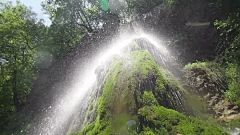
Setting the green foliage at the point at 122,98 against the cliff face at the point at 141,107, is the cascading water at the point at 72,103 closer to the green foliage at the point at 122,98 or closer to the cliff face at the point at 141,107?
the green foliage at the point at 122,98

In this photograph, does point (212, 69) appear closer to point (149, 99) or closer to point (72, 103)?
point (149, 99)

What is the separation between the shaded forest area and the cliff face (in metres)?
2.63

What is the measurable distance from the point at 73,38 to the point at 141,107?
22151mm

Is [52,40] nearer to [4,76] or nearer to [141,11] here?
[4,76]

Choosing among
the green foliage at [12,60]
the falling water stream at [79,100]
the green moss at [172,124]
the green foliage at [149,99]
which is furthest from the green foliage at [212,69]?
the green foliage at [12,60]

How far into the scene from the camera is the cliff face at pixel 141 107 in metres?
4.00

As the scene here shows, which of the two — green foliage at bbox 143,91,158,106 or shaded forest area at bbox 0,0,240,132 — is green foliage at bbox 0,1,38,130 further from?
green foliage at bbox 143,91,158,106

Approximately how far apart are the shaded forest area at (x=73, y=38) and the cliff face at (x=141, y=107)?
8.62ft

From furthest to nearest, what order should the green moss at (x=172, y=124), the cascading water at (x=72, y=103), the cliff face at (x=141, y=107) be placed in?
the cascading water at (x=72, y=103), the cliff face at (x=141, y=107), the green moss at (x=172, y=124)

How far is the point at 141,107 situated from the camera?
457 centimetres

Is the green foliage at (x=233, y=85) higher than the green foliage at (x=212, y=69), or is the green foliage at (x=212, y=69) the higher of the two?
the green foliage at (x=212, y=69)

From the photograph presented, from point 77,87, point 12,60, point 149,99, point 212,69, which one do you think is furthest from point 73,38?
point 149,99

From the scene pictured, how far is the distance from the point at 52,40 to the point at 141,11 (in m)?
14.1

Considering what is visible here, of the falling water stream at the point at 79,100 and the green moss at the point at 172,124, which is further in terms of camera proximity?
the falling water stream at the point at 79,100
